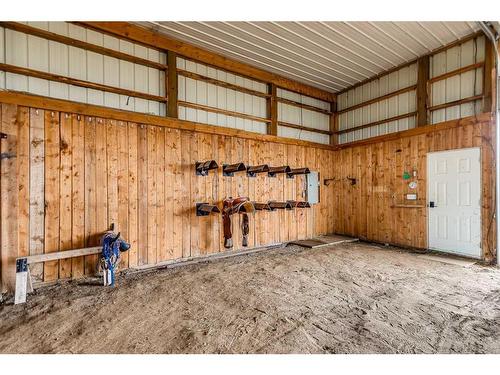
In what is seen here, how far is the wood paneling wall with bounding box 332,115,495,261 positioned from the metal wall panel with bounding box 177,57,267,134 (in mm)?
2746

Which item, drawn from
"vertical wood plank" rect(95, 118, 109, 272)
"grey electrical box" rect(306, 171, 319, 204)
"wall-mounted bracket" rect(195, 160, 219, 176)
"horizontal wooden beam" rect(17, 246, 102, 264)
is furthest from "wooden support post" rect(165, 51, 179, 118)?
"grey electrical box" rect(306, 171, 319, 204)

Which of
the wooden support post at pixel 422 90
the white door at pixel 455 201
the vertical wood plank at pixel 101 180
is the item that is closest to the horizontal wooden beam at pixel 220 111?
the vertical wood plank at pixel 101 180

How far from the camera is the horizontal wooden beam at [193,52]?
397cm

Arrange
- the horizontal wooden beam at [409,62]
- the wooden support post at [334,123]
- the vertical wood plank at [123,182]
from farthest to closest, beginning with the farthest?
the wooden support post at [334,123], the horizontal wooden beam at [409,62], the vertical wood plank at [123,182]

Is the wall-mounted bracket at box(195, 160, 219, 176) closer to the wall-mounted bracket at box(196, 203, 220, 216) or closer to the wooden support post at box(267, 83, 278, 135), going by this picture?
the wall-mounted bracket at box(196, 203, 220, 216)

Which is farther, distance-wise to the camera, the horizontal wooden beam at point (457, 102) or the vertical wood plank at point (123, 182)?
the horizontal wooden beam at point (457, 102)

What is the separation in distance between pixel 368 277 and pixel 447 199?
2.69 m

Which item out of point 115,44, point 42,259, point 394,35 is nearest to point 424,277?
point 394,35

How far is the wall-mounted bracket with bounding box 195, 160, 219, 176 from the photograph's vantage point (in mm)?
4491

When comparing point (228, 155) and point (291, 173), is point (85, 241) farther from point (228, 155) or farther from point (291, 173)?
point (291, 173)

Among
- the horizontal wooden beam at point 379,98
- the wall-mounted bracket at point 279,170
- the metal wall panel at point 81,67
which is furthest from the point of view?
the horizontal wooden beam at point 379,98

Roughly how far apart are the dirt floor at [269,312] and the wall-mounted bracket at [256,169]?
2015 millimetres

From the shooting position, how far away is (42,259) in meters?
3.20

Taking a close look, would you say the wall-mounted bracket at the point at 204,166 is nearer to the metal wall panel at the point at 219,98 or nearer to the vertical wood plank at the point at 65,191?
the metal wall panel at the point at 219,98
